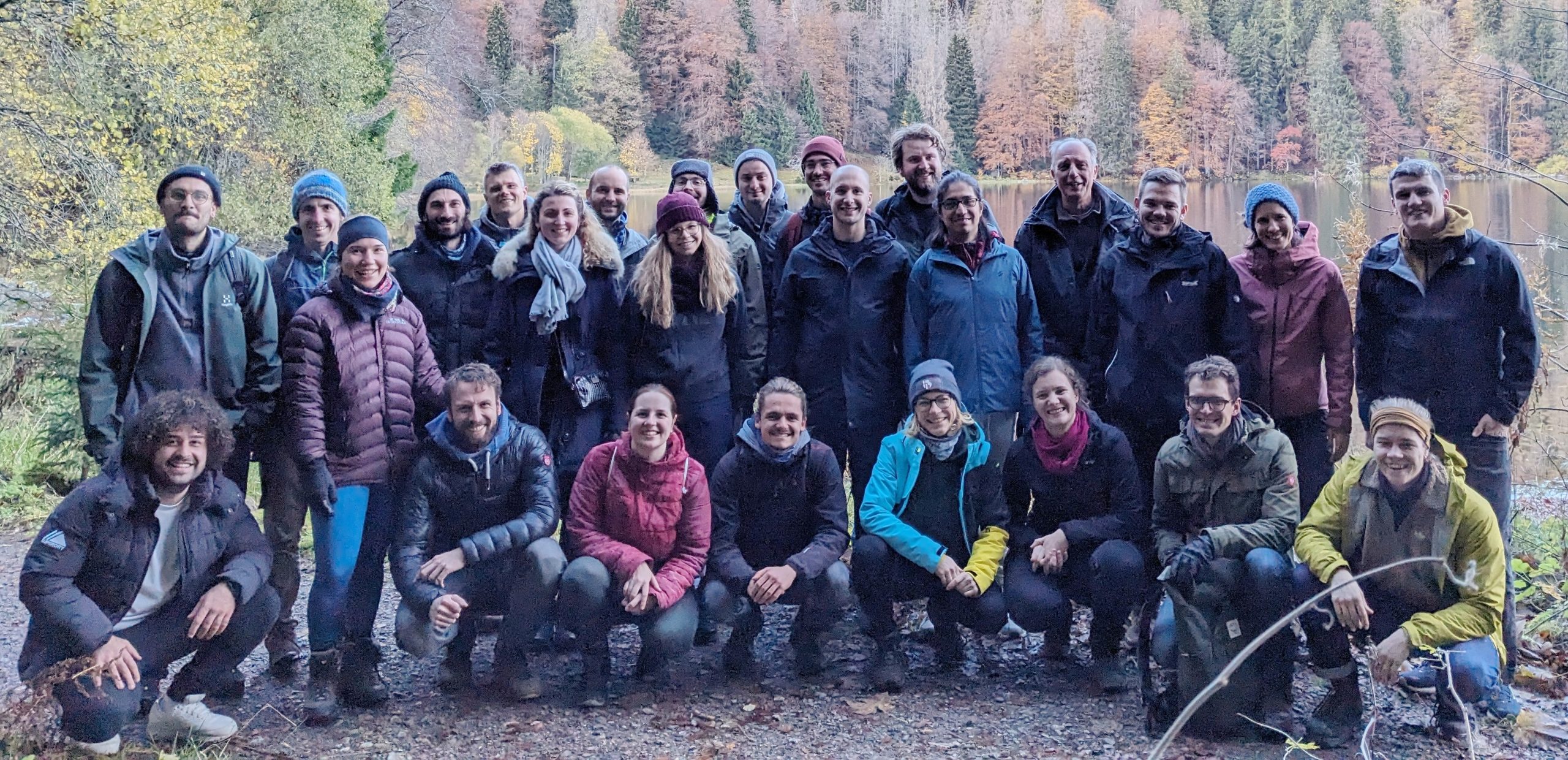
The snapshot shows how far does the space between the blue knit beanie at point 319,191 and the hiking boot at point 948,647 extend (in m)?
3.27

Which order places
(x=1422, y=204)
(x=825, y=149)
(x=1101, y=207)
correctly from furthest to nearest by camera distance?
1. (x=825, y=149)
2. (x=1101, y=207)
3. (x=1422, y=204)

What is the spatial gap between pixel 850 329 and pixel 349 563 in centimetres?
244

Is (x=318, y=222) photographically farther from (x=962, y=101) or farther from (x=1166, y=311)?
(x=962, y=101)

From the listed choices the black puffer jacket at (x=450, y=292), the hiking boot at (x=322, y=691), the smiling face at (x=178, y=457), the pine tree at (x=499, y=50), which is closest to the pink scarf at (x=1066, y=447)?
the black puffer jacket at (x=450, y=292)

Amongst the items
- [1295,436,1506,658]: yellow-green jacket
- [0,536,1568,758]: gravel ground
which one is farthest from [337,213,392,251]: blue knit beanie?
[1295,436,1506,658]: yellow-green jacket

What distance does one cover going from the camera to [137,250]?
4242 mm

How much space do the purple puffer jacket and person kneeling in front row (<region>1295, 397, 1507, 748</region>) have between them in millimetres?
3637

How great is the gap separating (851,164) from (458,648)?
9.45 ft

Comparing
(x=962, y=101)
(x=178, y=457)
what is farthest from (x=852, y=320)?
(x=962, y=101)

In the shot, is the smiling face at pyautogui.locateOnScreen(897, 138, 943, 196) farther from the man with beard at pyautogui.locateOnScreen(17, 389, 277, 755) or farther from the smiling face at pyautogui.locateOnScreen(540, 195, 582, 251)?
the man with beard at pyautogui.locateOnScreen(17, 389, 277, 755)

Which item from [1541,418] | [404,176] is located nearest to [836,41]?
[404,176]

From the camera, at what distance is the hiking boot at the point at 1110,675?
4484 millimetres

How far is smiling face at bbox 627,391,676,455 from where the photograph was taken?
4492 millimetres

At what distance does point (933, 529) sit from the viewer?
474 centimetres
